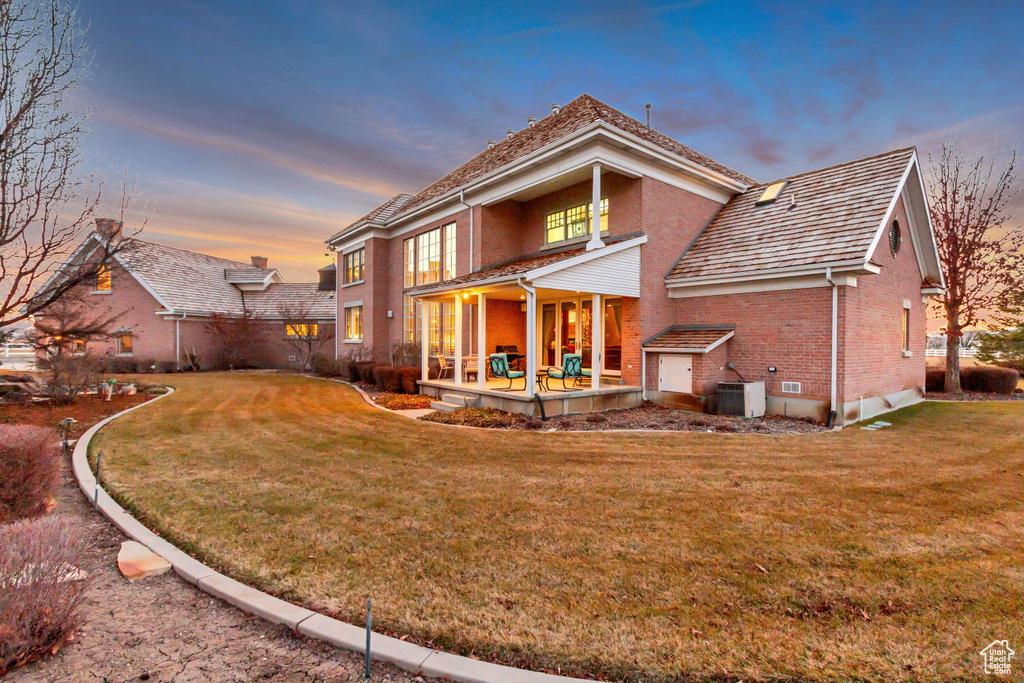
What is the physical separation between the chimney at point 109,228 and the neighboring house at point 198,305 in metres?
16.1

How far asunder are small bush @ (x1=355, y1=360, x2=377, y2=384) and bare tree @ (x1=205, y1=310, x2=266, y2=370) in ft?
41.8

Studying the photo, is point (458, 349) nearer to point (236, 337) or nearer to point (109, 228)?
point (109, 228)

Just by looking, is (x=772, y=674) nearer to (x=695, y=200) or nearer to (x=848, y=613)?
(x=848, y=613)

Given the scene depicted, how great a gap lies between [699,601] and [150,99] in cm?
1536

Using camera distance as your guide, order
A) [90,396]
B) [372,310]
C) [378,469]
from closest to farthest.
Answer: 1. [378,469]
2. [90,396]
3. [372,310]

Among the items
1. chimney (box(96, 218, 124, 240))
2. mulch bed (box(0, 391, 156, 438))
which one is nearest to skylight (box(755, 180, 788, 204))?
chimney (box(96, 218, 124, 240))

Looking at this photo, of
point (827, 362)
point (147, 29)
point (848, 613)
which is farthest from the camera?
point (827, 362)

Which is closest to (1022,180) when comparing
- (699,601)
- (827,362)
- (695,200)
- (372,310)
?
(695,200)

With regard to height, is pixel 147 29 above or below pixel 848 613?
above

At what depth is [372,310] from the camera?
21.2m

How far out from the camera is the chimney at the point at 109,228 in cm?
879

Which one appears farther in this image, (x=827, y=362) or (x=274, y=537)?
(x=827, y=362)

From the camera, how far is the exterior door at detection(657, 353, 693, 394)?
1225 centimetres

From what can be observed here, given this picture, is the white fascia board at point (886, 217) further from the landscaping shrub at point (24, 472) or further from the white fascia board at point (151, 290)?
the white fascia board at point (151, 290)
